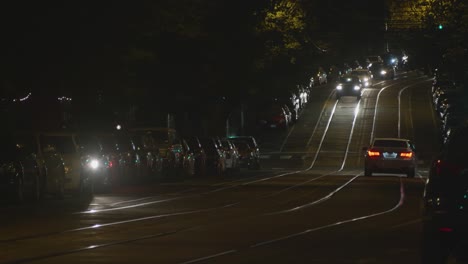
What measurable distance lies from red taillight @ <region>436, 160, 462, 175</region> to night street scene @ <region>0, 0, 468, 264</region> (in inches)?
0.9

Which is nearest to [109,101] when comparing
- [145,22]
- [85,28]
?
[145,22]

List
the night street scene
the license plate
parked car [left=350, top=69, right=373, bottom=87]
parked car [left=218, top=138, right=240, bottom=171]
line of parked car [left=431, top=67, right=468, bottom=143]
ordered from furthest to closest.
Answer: parked car [left=350, top=69, right=373, bottom=87] → line of parked car [left=431, top=67, right=468, bottom=143] → parked car [left=218, top=138, right=240, bottom=171] → the license plate → the night street scene

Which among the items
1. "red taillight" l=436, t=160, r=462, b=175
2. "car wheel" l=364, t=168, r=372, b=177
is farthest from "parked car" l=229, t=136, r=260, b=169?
"red taillight" l=436, t=160, r=462, b=175

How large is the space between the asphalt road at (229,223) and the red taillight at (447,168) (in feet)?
7.67

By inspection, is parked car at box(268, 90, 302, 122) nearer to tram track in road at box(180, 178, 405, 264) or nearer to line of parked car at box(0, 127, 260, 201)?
line of parked car at box(0, 127, 260, 201)

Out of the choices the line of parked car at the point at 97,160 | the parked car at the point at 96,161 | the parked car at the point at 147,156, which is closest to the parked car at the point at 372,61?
the line of parked car at the point at 97,160

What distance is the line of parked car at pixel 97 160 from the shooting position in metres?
25.8

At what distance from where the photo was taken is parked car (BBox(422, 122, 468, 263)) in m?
12.5

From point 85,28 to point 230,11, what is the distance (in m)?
21.8

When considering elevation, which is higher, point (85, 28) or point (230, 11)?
point (230, 11)

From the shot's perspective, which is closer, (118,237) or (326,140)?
(118,237)

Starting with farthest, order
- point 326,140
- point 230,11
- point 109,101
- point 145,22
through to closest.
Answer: point 326,140 → point 230,11 → point 109,101 → point 145,22

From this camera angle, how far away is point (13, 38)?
111ft

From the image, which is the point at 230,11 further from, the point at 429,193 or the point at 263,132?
the point at 429,193
